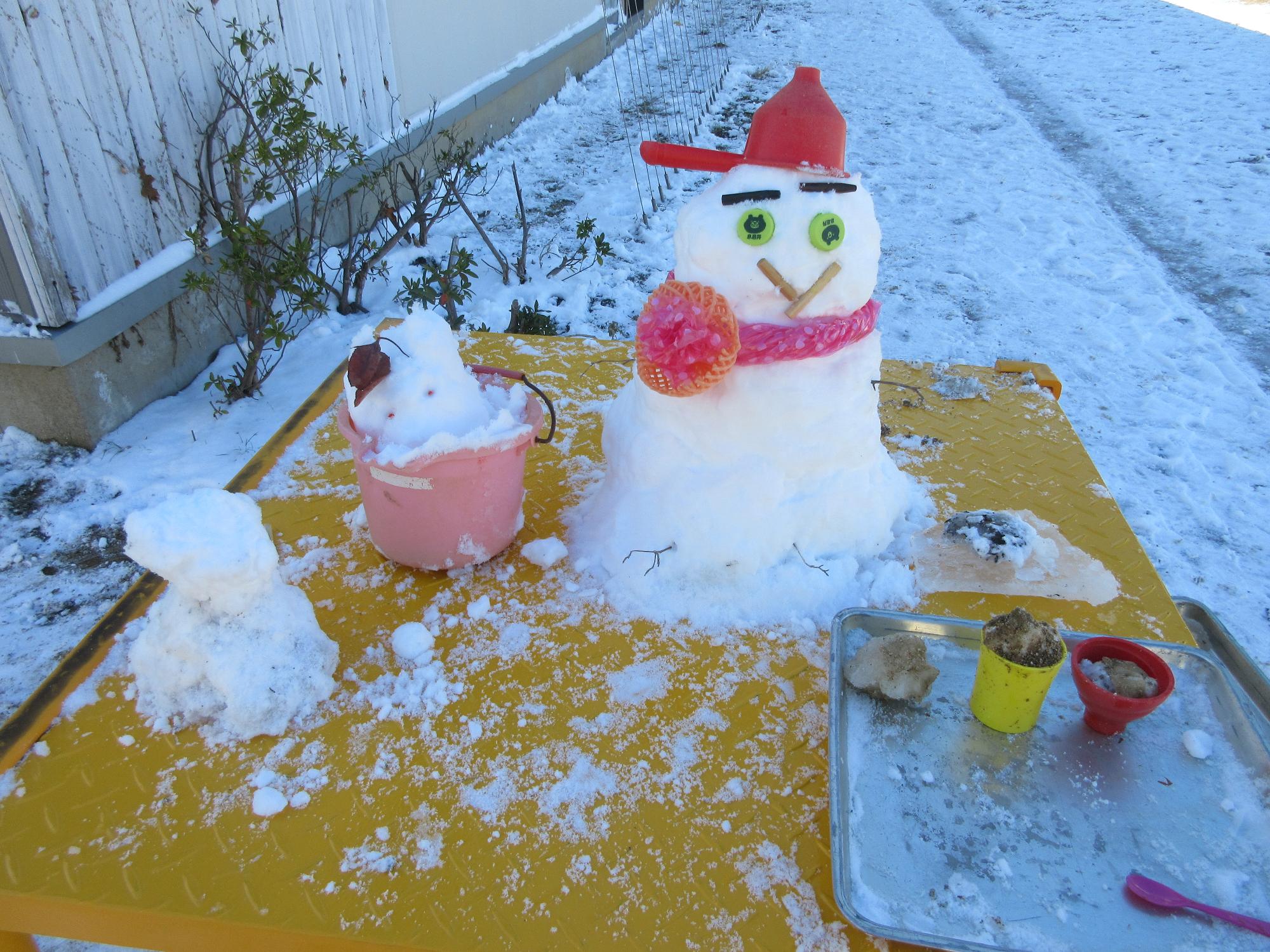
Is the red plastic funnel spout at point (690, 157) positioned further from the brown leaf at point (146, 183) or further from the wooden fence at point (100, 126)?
the brown leaf at point (146, 183)

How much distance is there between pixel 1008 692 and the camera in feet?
4.45

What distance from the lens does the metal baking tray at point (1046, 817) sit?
1148 millimetres

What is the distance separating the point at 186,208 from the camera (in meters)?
2.79

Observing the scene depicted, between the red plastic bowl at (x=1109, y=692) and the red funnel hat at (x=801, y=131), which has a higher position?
the red funnel hat at (x=801, y=131)

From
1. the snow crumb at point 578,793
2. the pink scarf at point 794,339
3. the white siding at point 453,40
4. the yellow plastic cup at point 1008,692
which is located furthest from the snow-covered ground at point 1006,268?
the pink scarf at point 794,339

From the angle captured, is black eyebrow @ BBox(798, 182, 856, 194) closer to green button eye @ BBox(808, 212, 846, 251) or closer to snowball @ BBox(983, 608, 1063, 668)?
green button eye @ BBox(808, 212, 846, 251)

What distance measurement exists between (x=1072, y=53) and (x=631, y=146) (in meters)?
5.52

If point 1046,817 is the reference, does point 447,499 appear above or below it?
above

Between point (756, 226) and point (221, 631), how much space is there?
45.6 inches

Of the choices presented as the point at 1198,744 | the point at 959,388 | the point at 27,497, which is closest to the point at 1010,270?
the point at 959,388

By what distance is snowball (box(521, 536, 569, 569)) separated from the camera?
1.79 metres

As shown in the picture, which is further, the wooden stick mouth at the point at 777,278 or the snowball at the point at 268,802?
the wooden stick mouth at the point at 777,278

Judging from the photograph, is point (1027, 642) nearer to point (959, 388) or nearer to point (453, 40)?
point (959, 388)

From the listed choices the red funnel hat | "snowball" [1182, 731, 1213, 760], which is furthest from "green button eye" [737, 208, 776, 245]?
"snowball" [1182, 731, 1213, 760]
